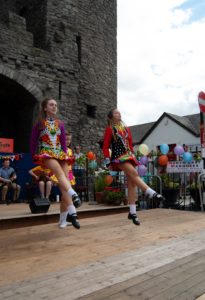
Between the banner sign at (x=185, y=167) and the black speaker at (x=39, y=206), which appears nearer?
the black speaker at (x=39, y=206)

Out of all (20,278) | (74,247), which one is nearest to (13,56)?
(74,247)

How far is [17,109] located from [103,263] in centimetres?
1356

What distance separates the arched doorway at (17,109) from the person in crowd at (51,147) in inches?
373

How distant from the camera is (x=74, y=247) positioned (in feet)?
11.9

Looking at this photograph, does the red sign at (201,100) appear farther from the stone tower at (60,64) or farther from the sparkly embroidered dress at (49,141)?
the stone tower at (60,64)

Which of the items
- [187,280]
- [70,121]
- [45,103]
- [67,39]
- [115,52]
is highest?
[115,52]

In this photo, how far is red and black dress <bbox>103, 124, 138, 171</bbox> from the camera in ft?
15.8

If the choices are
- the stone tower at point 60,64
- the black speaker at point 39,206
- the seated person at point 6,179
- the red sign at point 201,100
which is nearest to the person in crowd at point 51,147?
the black speaker at point 39,206

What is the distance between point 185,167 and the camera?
317 inches

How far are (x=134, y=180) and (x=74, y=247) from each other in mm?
1531

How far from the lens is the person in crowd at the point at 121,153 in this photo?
4770mm

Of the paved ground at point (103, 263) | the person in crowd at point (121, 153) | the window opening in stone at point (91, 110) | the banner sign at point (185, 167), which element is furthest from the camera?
the window opening in stone at point (91, 110)

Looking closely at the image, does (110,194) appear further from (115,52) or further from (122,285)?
(115,52)

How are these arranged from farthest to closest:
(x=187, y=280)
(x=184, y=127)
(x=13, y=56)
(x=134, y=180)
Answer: (x=184, y=127), (x=13, y=56), (x=134, y=180), (x=187, y=280)
